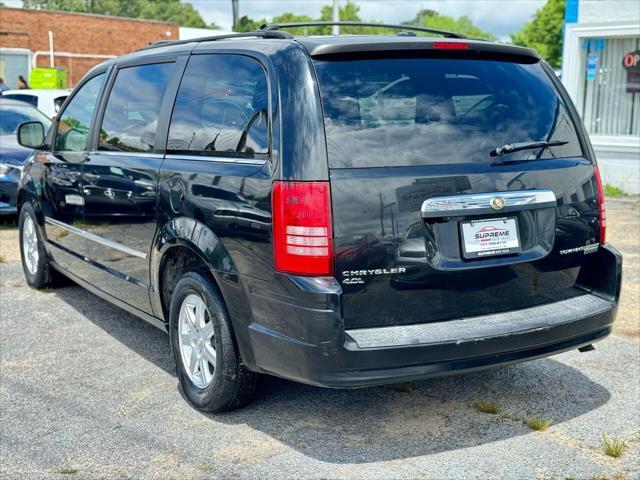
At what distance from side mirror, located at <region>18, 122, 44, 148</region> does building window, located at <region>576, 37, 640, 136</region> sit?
1007 cm

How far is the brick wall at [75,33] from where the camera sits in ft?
133

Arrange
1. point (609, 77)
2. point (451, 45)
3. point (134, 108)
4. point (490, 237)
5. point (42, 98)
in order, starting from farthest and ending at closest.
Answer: point (42, 98) < point (609, 77) < point (134, 108) < point (451, 45) < point (490, 237)

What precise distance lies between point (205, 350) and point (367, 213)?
1.32 metres

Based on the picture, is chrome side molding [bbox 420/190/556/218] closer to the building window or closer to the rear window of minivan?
the rear window of minivan

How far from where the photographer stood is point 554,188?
4094 millimetres

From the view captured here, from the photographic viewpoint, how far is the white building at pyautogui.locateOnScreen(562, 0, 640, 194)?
13.2 meters

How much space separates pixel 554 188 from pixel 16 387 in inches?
129

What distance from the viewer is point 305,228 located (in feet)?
11.9

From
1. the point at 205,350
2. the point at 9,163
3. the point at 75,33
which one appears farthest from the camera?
the point at 75,33

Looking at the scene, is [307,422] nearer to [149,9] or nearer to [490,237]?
[490,237]

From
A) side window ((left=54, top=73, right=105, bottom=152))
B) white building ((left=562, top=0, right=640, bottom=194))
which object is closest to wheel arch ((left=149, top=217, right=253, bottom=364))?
side window ((left=54, top=73, right=105, bottom=152))

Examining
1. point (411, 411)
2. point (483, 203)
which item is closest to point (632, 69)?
point (411, 411)

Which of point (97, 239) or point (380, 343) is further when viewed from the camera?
point (97, 239)

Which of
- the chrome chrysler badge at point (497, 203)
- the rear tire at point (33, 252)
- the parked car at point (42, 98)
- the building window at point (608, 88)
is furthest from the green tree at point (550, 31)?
the chrome chrysler badge at point (497, 203)
